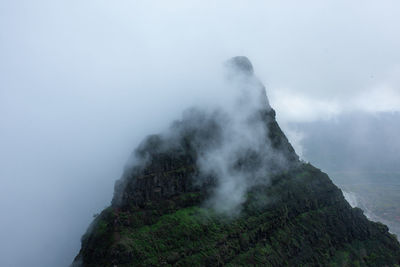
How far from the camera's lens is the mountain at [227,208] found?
81250mm

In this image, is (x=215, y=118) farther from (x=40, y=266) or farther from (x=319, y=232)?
(x=40, y=266)

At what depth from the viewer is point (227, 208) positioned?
98.1 metres

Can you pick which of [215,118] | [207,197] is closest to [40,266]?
[207,197]

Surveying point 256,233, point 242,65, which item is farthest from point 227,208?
point 242,65

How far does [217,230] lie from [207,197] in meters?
14.1

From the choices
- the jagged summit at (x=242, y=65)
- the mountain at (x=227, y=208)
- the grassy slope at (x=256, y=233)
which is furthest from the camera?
the jagged summit at (x=242, y=65)

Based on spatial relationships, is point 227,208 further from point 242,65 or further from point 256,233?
point 242,65

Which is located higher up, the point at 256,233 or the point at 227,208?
the point at 227,208

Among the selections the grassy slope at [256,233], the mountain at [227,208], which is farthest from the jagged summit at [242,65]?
the grassy slope at [256,233]

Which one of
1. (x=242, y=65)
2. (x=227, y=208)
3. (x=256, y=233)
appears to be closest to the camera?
(x=256, y=233)

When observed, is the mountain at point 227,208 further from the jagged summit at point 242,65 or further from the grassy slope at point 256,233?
the jagged summit at point 242,65

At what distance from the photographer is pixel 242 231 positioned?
9169 cm

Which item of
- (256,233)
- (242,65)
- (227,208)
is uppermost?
(242,65)

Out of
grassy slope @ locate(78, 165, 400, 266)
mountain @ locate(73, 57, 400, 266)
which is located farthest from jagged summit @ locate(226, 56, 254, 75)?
grassy slope @ locate(78, 165, 400, 266)
